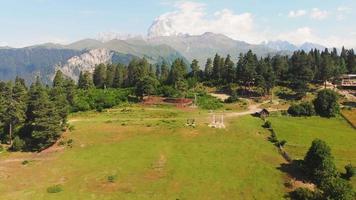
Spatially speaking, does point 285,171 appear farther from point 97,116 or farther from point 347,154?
point 97,116

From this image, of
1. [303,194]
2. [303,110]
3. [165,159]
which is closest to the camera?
[303,194]

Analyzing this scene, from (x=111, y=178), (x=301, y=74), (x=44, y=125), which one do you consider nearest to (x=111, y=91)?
(x=44, y=125)

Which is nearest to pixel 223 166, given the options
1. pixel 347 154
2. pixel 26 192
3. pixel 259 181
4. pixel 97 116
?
pixel 259 181

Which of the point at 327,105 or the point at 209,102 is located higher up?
the point at 327,105

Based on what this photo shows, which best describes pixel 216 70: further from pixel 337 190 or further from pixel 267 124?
pixel 337 190

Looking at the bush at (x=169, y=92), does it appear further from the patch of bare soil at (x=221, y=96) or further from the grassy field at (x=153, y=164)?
the grassy field at (x=153, y=164)

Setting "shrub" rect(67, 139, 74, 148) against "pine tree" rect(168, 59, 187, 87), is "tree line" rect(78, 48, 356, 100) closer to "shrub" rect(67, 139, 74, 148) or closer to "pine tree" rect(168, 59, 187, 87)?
"pine tree" rect(168, 59, 187, 87)
